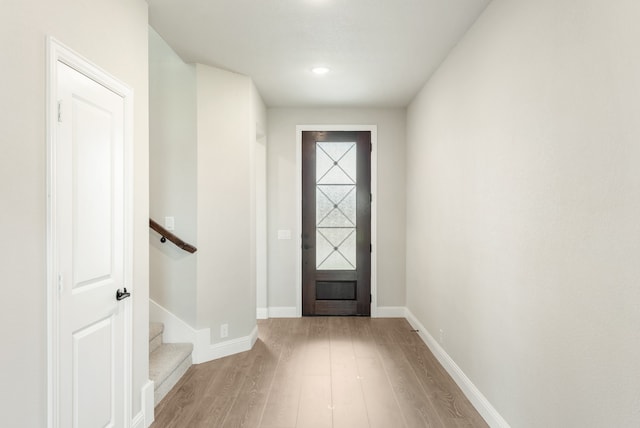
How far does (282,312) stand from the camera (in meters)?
4.87

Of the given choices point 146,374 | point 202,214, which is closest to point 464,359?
point 146,374

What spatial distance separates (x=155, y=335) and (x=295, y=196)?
7.83 feet

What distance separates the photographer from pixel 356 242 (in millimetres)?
4906

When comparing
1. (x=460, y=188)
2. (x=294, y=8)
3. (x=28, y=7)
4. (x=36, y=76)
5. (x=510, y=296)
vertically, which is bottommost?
(x=510, y=296)

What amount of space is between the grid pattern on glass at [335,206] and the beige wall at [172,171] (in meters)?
1.92

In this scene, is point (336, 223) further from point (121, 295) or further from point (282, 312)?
point (121, 295)

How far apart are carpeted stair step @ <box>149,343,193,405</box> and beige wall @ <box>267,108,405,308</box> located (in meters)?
1.74

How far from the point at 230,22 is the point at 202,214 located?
62.6 inches

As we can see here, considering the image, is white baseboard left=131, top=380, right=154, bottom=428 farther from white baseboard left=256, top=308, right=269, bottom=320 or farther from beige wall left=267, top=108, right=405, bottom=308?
beige wall left=267, top=108, right=405, bottom=308

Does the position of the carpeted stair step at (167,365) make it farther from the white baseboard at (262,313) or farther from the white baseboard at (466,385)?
the white baseboard at (466,385)

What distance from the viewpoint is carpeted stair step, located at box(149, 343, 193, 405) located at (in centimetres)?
266

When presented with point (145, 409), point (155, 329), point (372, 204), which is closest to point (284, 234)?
point (372, 204)

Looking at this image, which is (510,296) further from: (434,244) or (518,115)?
(434,244)

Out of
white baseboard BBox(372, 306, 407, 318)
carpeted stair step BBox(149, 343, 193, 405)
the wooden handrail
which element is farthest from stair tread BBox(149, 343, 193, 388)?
white baseboard BBox(372, 306, 407, 318)
